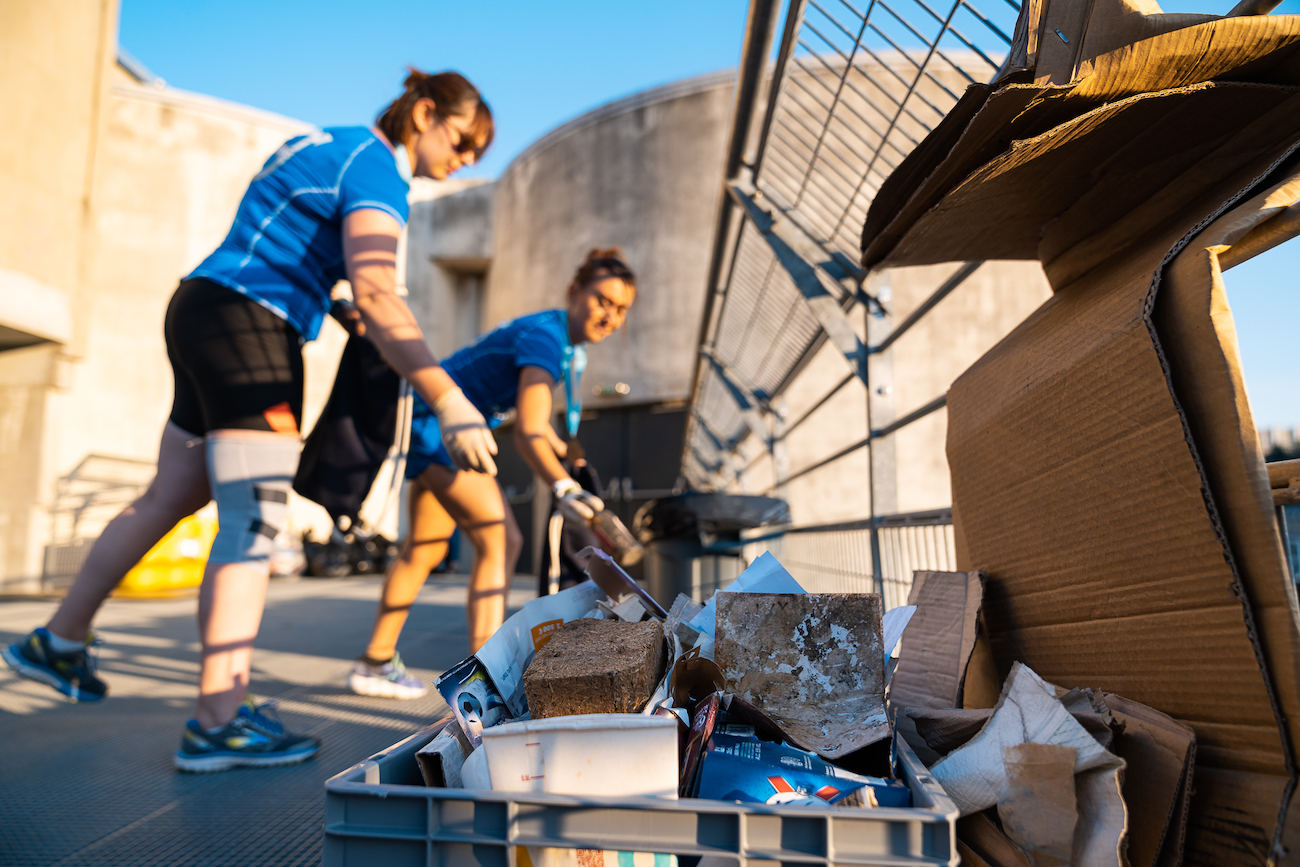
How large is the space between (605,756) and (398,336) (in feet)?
3.92

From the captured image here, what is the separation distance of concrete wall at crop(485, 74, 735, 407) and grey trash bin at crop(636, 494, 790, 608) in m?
7.30

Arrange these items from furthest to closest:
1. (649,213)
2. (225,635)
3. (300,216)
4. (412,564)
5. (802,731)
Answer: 1. (649,213)
2. (412,564)
3. (300,216)
4. (225,635)
5. (802,731)

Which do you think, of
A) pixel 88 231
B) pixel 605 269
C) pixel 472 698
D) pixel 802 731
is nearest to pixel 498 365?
pixel 605 269

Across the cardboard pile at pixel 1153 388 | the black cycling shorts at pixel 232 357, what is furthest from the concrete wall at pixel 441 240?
the cardboard pile at pixel 1153 388

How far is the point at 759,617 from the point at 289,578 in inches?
485

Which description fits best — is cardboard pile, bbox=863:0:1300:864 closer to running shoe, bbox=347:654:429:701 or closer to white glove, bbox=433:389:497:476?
white glove, bbox=433:389:497:476

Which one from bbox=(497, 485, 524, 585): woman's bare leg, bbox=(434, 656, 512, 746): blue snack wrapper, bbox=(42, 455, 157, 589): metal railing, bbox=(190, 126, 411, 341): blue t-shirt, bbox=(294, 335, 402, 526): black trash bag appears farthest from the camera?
bbox=(42, 455, 157, 589): metal railing

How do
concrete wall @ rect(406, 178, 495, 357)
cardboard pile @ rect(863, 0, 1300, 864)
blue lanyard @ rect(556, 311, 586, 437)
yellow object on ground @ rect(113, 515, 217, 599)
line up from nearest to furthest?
1. cardboard pile @ rect(863, 0, 1300, 864)
2. blue lanyard @ rect(556, 311, 586, 437)
3. yellow object on ground @ rect(113, 515, 217, 599)
4. concrete wall @ rect(406, 178, 495, 357)

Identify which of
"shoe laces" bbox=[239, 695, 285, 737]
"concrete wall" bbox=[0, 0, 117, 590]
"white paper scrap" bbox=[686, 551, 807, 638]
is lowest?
"shoe laces" bbox=[239, 695, 285, 737]

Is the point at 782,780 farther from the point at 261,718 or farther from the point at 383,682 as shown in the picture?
the point at 383,682

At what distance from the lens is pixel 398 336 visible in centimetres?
157

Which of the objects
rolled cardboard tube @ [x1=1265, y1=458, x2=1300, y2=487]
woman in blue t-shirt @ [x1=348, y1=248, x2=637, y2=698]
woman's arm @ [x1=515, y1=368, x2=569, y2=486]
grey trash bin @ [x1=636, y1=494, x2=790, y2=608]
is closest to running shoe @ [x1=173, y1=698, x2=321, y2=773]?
woman in blue t-shirt @ [x1=348, y1=248, x2=637, y2=698]

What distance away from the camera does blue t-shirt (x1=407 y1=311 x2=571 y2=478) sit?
7.71 ft

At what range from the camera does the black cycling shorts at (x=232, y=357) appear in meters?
1.56
